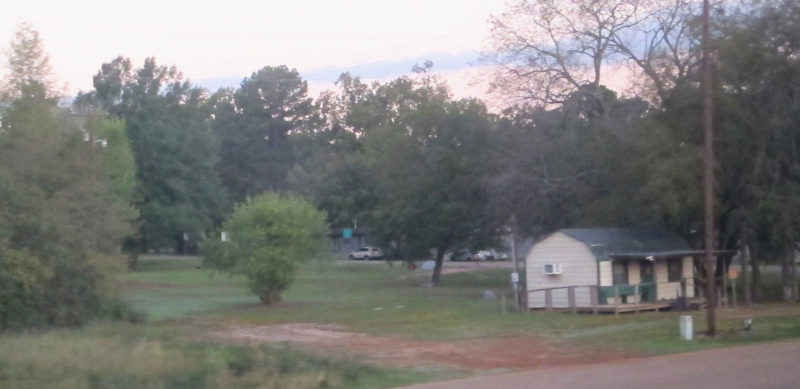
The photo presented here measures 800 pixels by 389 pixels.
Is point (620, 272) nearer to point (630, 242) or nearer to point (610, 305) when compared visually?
point (630, 242)

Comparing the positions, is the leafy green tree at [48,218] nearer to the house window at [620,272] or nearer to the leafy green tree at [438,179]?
the house window at [620,272]

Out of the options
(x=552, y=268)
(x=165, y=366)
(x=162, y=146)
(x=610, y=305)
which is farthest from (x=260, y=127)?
(x=165, y=366)

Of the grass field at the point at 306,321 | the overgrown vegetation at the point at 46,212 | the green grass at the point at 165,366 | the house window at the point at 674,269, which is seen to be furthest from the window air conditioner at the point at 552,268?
the green grass at the point at 165,366

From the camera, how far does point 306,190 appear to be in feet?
318

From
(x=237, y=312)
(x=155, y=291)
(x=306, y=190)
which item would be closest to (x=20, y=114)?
(x=237, y=312)

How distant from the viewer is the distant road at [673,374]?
1945cm

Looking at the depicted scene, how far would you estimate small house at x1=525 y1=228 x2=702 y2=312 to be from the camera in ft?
135

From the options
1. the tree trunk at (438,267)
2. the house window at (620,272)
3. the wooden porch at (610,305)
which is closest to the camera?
the wooden porch at (610,305)

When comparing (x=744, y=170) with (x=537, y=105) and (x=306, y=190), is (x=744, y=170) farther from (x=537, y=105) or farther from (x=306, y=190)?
(x=306, y=190)

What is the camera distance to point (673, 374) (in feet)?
69.4

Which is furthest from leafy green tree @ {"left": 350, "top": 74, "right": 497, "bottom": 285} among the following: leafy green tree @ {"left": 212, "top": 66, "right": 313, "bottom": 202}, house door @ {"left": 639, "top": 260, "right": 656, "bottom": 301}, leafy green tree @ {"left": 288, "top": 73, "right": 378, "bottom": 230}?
leafy green tree @ {"left": 212, "top": 66, "right": 313, "bottom": 202}

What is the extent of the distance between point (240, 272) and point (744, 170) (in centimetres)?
2330

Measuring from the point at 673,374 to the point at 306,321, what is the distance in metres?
22.3

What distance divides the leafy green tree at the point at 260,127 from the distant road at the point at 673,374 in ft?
331
